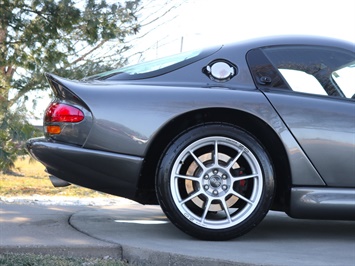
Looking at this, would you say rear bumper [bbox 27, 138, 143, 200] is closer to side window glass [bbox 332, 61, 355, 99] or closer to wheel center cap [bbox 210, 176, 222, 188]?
wheel center cap [bbox 210, 176, 222, 188]

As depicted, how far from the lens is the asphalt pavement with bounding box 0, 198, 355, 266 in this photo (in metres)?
3.42

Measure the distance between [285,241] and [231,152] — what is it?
2.22 ft

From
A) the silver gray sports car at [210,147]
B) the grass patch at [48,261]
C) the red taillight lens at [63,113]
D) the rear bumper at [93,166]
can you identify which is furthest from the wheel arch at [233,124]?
the grass patch at [48,261]

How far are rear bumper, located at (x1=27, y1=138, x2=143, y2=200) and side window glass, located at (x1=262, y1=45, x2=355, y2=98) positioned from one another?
3.72ft

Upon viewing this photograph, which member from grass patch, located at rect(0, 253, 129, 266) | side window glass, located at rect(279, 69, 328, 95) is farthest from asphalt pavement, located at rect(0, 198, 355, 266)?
side window glass, located at rect(279, 69, 328, 95)

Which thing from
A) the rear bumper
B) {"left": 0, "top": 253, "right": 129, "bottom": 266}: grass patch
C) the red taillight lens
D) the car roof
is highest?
the car roof

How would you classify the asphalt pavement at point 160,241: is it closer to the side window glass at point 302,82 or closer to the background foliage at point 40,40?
the side window glass at point 302,82

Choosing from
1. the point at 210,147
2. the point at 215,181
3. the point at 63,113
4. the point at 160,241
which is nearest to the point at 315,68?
the point at 210,147

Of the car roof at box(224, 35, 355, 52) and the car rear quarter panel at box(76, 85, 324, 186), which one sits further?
the car roof at box(224, 35, 355, 52)

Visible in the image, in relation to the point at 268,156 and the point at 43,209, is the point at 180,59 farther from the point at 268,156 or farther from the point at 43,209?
the point at 43,209

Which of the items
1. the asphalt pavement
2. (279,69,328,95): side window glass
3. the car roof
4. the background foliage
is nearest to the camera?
the asphalt pavement

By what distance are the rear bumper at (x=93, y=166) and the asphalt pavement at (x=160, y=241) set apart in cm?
32

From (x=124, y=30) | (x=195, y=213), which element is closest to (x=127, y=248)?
(x=195, y=213)

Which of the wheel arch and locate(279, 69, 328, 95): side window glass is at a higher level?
locate(279, 69, 328, 95): side window glass
